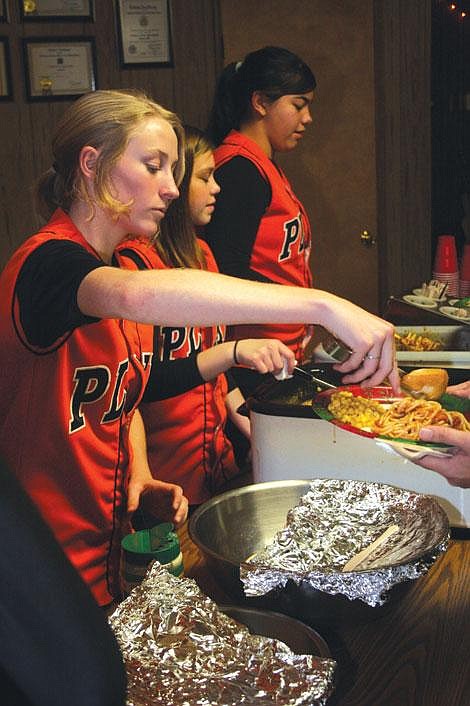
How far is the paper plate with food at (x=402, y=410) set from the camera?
1578 millimetres

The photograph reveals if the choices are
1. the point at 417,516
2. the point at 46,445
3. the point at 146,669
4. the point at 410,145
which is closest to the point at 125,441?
the point at 46,445

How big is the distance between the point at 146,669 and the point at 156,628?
8cm

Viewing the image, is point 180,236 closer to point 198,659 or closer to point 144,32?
point 198,659

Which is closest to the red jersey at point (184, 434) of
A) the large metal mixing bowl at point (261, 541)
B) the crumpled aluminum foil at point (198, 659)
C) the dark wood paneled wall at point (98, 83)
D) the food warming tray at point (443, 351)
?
the food warming tray at point (443, 351)

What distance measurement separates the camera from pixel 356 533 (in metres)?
1.58

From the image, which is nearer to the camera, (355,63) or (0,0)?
(0,0)

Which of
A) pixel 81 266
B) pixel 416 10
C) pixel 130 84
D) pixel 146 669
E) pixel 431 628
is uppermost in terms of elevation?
pixel 416 10

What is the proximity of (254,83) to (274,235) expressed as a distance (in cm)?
49

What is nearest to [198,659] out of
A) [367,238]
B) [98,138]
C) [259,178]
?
[98,138]

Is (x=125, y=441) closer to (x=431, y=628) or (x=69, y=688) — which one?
(x=431, y=628)

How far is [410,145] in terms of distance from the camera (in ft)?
15.0

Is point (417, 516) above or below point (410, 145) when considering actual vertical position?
below

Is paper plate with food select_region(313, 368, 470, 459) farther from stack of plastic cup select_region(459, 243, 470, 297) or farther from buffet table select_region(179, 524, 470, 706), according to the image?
stack of plastic cup select_region(459, 243, 470, 297)

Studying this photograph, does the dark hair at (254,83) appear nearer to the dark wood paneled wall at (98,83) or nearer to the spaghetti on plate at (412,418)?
the dark wood paneled wall at (98,83)
